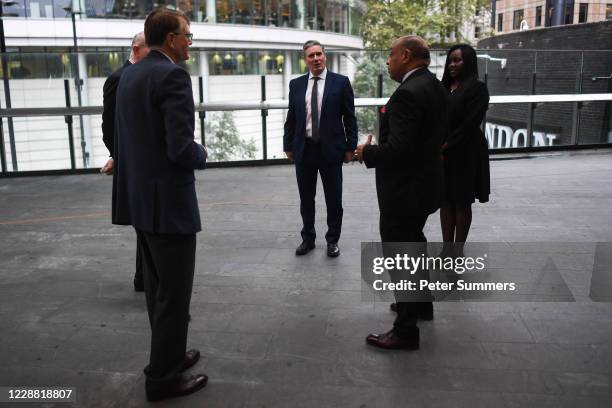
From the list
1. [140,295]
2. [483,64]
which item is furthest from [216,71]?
[140,295]

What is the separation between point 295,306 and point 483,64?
10.2 metres

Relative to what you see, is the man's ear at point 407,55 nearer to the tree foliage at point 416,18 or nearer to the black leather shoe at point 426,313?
the black leather shoe at point 426,313

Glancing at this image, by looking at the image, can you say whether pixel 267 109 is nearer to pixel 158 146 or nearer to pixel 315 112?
pixel 315 112

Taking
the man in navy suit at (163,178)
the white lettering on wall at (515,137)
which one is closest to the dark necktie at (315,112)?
the man in navy suit at (163,178)

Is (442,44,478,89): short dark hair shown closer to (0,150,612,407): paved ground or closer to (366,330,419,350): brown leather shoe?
(0,150,612,407): paved ground

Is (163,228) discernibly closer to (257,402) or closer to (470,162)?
(257,402)

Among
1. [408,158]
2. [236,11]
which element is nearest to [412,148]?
[408,158]

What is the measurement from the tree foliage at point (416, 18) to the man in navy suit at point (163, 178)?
34420mm

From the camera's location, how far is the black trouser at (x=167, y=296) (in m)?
2.96

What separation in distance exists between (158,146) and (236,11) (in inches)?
1280

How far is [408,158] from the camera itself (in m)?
3.45

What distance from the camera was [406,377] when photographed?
10.7ft

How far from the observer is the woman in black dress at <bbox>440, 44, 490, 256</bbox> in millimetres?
4406

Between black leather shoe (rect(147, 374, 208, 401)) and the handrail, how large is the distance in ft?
26.7
